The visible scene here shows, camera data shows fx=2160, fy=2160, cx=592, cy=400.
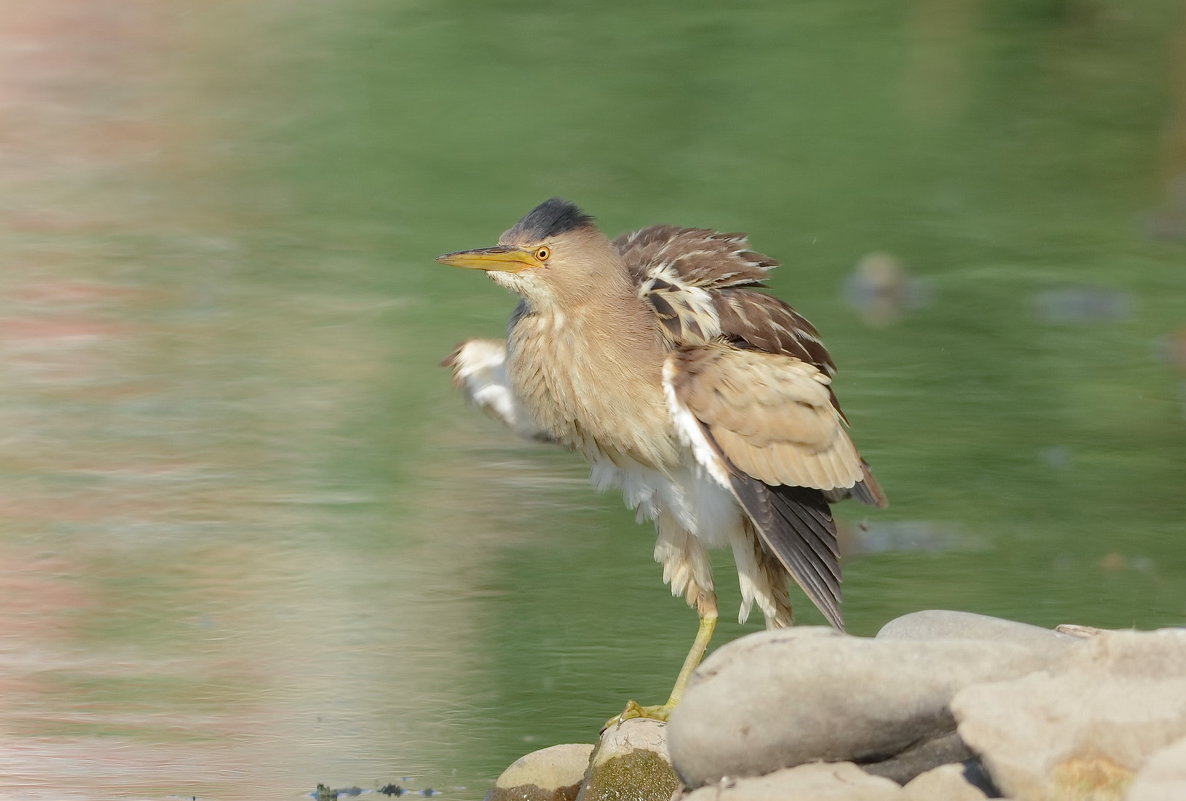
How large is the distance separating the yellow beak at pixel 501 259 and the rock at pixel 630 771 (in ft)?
4.39

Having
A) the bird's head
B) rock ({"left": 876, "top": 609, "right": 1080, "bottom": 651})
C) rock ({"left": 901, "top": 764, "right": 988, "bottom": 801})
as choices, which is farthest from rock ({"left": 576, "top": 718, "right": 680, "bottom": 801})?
the bird's head

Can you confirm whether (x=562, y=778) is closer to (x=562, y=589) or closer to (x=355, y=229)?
(x=562, y=589)

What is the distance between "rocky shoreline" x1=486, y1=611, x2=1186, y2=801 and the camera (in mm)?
4215

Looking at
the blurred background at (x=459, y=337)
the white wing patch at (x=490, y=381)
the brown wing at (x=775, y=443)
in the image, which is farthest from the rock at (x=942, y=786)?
the white wing patch at (x=490, y=381)

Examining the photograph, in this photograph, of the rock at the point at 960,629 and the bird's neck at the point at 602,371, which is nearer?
the rock at the point at 960,629

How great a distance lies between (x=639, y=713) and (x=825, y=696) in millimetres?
1296

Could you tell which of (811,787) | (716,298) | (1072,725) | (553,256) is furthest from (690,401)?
(1072,725)

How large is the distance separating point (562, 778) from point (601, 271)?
4.65 ft

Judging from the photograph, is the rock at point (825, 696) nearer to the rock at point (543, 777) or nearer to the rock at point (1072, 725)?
the rock at point (1072, 725)

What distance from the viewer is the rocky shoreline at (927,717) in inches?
166

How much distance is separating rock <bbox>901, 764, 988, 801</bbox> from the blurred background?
5.14ft

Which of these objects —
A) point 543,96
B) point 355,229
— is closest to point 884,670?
point 355,229

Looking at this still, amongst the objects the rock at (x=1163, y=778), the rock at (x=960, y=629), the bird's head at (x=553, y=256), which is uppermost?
the bird's head at (x=553, y=256)

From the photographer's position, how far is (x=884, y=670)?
462 centimetres
